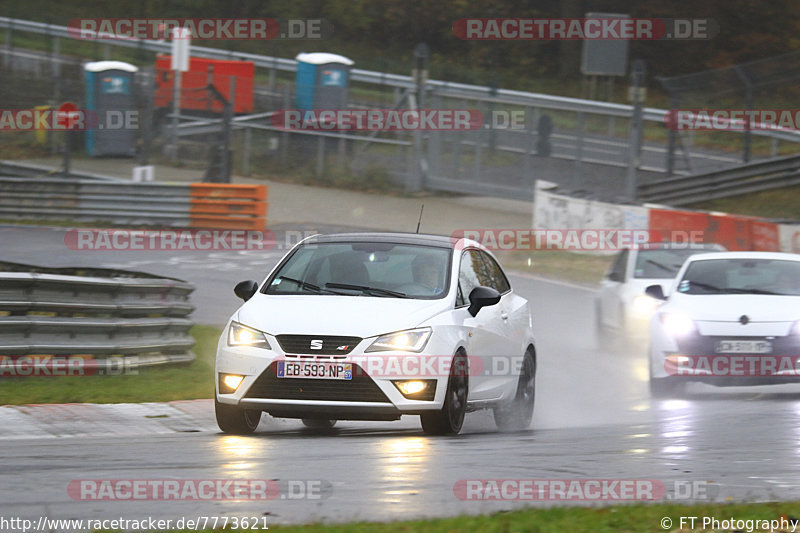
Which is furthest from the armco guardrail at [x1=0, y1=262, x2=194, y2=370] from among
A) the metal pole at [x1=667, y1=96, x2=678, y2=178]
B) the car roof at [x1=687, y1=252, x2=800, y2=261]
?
the metal pole at [x1=667, y1=96, x2=678, y2=178]

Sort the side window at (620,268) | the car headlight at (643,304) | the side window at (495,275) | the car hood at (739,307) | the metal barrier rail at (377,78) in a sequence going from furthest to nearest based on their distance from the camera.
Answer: the metal barrier rail at (377,78) < the side window at (620,268) < the car headlight at (643,304) < the car hood at (739,307) < the side window at (495,275)

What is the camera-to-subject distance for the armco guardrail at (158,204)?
26484 millimetres

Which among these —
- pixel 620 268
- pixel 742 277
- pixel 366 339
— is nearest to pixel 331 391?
pixel 366 339

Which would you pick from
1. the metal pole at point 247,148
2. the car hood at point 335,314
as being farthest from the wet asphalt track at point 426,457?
the metal pole at point 247,148

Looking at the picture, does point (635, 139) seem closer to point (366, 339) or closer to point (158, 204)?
point (158, 204)

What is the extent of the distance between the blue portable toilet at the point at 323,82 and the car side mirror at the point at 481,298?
27.1 meters

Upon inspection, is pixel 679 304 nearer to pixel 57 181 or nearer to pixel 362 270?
pixel 362 270

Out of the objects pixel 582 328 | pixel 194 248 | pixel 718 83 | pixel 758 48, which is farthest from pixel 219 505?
pixel 758 48

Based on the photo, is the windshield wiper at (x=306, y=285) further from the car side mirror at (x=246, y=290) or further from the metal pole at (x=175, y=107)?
the metal pole at (x=175, y=107)

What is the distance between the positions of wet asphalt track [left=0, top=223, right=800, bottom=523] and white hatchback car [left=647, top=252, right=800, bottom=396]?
0.30m

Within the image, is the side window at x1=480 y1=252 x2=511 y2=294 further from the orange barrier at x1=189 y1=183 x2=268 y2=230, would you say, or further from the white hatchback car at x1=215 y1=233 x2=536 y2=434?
the orange barrier at x1=189 y1=183 x2=268 y2=230

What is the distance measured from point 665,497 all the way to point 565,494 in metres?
0.49

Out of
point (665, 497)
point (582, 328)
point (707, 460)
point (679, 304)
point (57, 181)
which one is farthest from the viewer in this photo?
point (57, 181)

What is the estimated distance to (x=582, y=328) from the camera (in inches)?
749
